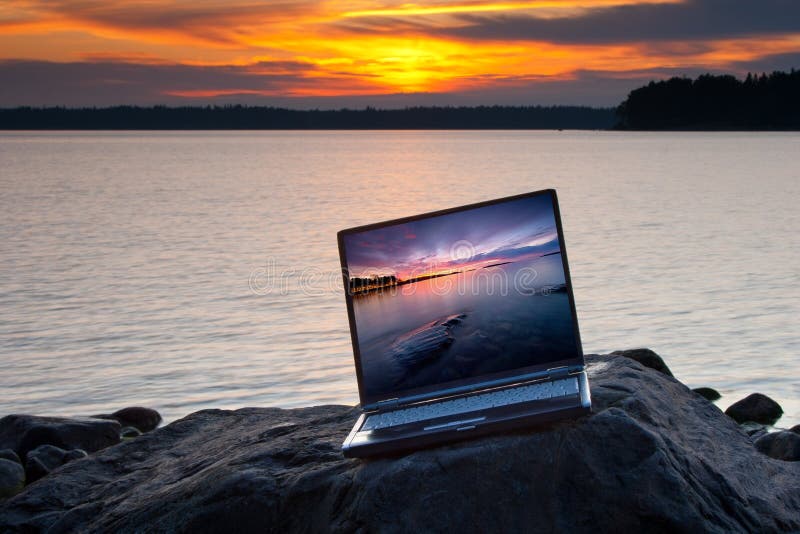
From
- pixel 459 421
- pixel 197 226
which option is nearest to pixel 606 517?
pixel 459 421

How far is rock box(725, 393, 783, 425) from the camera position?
8797 millimetres

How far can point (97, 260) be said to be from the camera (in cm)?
2170

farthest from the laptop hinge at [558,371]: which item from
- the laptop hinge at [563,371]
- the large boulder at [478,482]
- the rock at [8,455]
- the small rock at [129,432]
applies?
the small rock at [129,432]

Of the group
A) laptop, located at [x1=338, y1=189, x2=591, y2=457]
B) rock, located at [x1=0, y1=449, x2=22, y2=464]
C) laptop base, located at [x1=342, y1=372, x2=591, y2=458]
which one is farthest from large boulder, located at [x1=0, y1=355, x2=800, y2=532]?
rock, located at [x1=0, y1=449, x2=22, y2=464]

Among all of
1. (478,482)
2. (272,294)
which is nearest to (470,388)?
(478,482)

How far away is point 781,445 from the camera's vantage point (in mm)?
6512

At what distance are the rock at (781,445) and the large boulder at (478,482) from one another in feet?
5.02

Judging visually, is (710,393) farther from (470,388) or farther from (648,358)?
(470,388)

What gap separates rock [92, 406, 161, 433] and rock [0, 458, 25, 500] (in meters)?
2.59

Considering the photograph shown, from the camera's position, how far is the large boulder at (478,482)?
136 inches

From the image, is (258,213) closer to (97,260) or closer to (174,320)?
(97,260)

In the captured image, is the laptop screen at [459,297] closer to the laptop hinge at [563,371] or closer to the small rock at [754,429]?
the laptop hinge at [563,371]

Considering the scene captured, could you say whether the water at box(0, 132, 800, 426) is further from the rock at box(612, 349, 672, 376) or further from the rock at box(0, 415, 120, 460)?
the rock at box(0, 415, 120, 460)

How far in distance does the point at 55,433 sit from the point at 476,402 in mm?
4577
